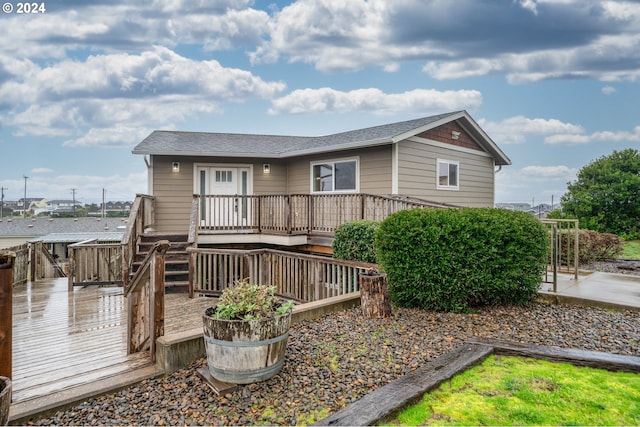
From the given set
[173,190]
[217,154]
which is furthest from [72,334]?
[217,154]

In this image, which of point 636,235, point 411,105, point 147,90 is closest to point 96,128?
point 147,90

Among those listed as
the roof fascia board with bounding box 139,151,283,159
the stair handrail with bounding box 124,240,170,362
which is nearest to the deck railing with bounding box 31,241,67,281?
the roof fascia board with bounding box 139,151,283,159

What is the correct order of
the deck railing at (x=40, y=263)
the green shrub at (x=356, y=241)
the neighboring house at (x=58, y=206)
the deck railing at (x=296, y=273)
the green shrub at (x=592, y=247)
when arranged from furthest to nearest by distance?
1. the neighboring house at (x=58, y=206)
2. the deck railing at (x=40, y=263)
3. the green shrub at (x=592, y=247)
4. the green shrub at (x=356, y=241)
5. the deck railing at (x=296, y=273)

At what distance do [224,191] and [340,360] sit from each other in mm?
9721

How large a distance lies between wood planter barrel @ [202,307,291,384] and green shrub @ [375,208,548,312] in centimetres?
260

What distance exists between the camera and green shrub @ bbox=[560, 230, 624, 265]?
30.3 feet

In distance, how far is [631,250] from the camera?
12.2m

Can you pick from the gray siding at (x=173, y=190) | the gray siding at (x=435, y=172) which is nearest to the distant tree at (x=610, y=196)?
the gray siding at (x=435, y=172)

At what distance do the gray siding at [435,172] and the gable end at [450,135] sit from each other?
259 mm

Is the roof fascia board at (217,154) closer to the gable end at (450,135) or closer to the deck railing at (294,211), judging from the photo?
the deck railing at (294,211)

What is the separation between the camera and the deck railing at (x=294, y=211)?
27.0 feet

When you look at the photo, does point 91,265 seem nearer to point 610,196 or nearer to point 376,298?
point 376,298

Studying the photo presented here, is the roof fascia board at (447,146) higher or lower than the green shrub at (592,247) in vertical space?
higher

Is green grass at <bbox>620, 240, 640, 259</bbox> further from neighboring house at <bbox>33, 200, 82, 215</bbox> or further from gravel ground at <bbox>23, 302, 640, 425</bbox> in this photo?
neighboring house at <bbox>33, 200, 82, 215</bbox>
